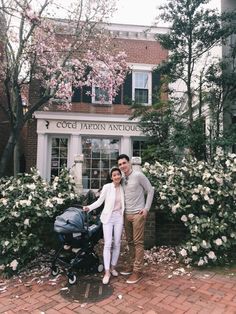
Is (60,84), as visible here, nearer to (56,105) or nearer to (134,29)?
(56,105)

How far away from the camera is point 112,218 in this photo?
4.34 metres

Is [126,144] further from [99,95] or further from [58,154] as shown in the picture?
[58,154]

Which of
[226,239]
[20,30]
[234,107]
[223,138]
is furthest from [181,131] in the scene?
[20,30]

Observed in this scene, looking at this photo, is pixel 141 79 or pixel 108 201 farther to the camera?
pixel 141 79

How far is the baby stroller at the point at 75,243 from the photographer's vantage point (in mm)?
4125

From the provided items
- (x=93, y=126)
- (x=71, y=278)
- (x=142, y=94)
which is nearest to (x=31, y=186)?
(x=71, y=278)

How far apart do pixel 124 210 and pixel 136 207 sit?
7.5 inches

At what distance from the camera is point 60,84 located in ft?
27.3

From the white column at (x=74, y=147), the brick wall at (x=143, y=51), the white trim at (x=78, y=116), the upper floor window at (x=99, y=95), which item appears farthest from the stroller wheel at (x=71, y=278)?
the brick wall at (x=143, y=51)

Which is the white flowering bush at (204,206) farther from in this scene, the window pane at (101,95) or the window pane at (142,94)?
the window pane at (142,94)

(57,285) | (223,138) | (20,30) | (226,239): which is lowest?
(57,285)

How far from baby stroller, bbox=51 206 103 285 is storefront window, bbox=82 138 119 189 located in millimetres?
8269

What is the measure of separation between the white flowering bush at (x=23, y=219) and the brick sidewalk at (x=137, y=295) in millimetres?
363

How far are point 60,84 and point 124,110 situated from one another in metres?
Answer: 5.20
